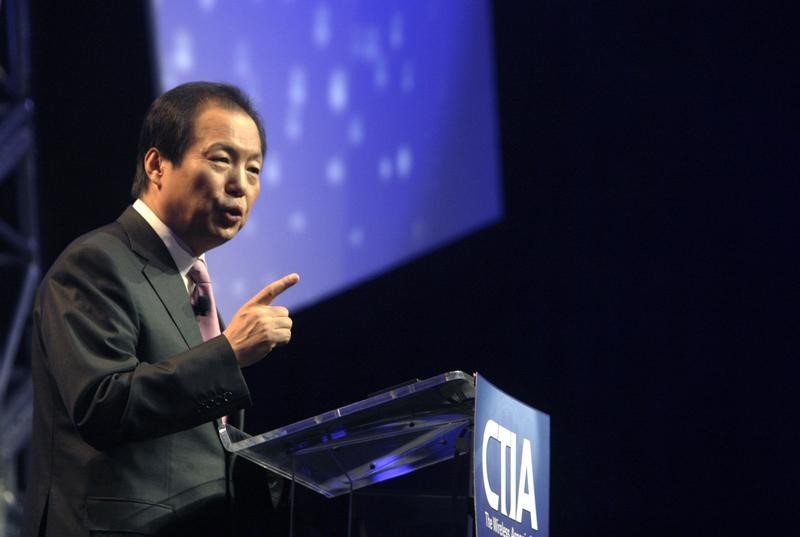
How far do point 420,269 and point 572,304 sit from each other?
0.59 meters

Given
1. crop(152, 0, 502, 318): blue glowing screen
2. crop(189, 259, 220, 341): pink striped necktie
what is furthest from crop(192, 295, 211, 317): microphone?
crop(152, 0, 502, 318): blue glowing screen

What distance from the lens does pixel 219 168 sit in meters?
1.92

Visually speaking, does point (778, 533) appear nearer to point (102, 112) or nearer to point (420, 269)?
point (420, 269)

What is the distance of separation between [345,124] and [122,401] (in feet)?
7.07

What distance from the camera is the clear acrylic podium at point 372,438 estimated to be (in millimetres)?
1604

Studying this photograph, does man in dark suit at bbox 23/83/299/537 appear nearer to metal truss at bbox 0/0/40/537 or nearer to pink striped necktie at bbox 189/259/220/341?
pink striped necktie at bbox 189/259/220/341

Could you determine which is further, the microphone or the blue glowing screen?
the blue glowing screen

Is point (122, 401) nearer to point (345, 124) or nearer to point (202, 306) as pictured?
point (202, 306)

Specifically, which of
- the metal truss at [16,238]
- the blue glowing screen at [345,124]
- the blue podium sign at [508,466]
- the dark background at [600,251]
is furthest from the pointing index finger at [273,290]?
the metal truss at [16,238]

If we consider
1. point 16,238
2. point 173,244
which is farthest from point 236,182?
point 16,238

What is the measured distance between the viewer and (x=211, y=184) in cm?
190

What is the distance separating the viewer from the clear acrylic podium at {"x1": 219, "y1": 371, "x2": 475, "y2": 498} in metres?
1.60

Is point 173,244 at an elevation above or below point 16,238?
below

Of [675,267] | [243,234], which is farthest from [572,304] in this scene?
[243,234]
